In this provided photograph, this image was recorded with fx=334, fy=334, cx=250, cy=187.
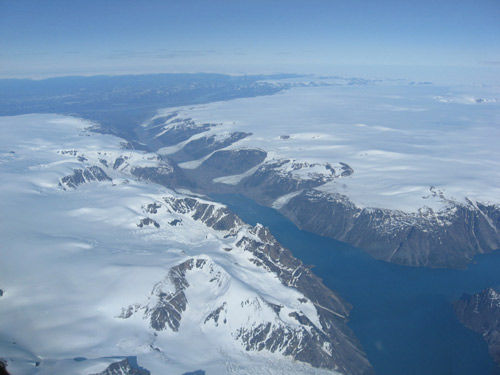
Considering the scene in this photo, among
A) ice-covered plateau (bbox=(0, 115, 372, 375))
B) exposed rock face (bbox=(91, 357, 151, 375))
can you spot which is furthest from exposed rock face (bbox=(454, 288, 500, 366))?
exposed rock face (bbox=(91, 357, 151, 375))

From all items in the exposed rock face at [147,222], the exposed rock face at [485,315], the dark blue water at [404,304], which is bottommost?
the dark blue water at [404,304]

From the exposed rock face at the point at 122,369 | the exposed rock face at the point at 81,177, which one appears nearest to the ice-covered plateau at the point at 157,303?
the exposed rock face at the point at 122,369

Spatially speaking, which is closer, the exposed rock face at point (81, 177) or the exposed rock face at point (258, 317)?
the exposed rock face at point (258, 317)

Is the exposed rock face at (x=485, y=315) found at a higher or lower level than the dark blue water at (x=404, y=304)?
higher

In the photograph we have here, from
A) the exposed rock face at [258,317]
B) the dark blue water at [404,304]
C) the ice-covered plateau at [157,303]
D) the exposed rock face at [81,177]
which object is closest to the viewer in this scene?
the ice-covered plateau at [157,303]

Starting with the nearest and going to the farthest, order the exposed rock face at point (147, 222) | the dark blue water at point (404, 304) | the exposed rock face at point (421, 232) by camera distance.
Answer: the dark blue water at point (404, 304), the exposed rock face at point (147, 222), the exposed rock face at point (421, 232)

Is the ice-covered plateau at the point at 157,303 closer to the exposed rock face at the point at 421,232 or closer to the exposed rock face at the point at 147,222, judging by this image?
the exposed rock face at the point at 147,222

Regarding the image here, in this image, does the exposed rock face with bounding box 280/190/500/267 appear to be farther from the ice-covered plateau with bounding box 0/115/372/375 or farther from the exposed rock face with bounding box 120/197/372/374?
the exposed rock face with bounding box 120/197/372/374

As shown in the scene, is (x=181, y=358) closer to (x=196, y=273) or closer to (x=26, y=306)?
(x=196, y=273)
